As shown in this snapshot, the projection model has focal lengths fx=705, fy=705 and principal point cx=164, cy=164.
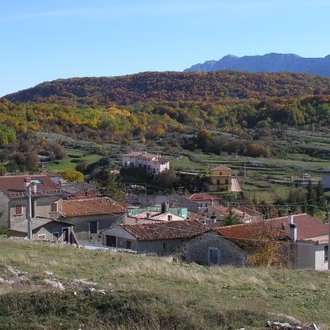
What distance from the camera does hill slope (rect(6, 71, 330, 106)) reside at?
174 metres

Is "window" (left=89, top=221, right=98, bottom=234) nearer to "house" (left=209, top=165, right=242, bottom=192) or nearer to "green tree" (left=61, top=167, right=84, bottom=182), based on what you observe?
"green tree" (left=61, top=167, right=84, bottom=182)

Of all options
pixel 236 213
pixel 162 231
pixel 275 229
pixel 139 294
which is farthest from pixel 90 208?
pixel 139 294

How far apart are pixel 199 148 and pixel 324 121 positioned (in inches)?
1228

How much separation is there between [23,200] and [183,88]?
149062mm

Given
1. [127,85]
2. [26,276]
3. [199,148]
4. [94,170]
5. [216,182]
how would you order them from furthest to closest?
[127,85], [199,148], [94,170], [216,182], [26,276]

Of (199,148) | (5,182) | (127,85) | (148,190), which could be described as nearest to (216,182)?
(148,190)

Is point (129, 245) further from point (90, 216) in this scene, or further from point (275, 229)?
point (90, 216)

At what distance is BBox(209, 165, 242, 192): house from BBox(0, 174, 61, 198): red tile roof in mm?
42100

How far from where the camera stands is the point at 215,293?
13.7 m

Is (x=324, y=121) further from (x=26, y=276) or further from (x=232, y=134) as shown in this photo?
(x=26, y=276)

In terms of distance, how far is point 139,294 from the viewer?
10469mm

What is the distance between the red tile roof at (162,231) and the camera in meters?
31.7

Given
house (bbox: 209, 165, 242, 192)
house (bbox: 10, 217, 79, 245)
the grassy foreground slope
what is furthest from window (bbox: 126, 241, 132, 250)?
house (bbox: 209, 165, 242, 192)

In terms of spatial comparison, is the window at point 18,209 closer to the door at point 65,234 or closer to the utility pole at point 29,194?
the utility pole at point 29,194
